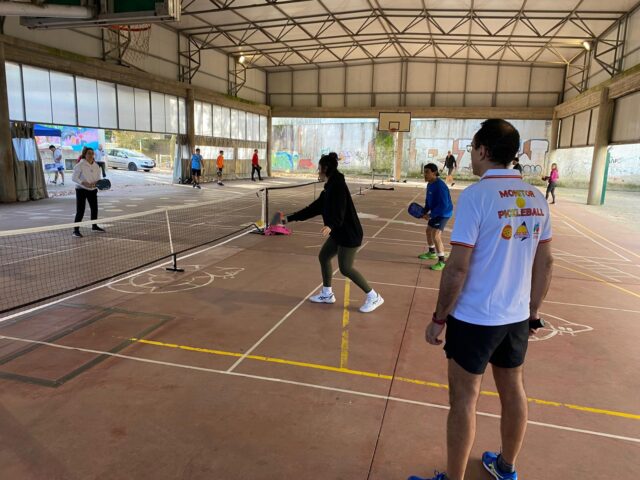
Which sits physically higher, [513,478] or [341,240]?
[341,240]

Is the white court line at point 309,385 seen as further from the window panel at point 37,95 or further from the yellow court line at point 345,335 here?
the window panel at point 37,95

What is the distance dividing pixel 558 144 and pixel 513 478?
34076mm

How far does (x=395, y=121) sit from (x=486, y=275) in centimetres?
3163

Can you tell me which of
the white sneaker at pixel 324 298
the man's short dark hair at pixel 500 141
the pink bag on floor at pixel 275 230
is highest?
the man's short dark hair at pixel 500 141

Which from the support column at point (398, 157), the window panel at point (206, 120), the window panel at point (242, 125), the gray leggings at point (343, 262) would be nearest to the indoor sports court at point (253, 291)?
the gray leggings at point (343, 262)

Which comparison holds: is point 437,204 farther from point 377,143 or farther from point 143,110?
point 377,143

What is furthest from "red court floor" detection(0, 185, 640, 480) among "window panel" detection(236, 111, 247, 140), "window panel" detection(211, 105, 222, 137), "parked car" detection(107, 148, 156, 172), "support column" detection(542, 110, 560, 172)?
"parked car" detection(107, 148, 156, 172)

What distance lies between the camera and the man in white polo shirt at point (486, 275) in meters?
2.50

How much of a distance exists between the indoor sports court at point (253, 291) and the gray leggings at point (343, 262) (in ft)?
1.41

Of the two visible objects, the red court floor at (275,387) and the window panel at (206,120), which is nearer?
the red court floor at (275,387)

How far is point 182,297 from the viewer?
6602 millimetres

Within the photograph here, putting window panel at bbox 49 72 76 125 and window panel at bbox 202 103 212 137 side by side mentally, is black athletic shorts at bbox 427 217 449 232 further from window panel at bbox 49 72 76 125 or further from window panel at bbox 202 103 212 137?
window panel at bbox 202 103 212 137

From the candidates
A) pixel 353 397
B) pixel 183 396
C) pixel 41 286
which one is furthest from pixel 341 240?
pixel 41 286

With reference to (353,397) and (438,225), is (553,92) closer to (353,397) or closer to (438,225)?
(438,225)
